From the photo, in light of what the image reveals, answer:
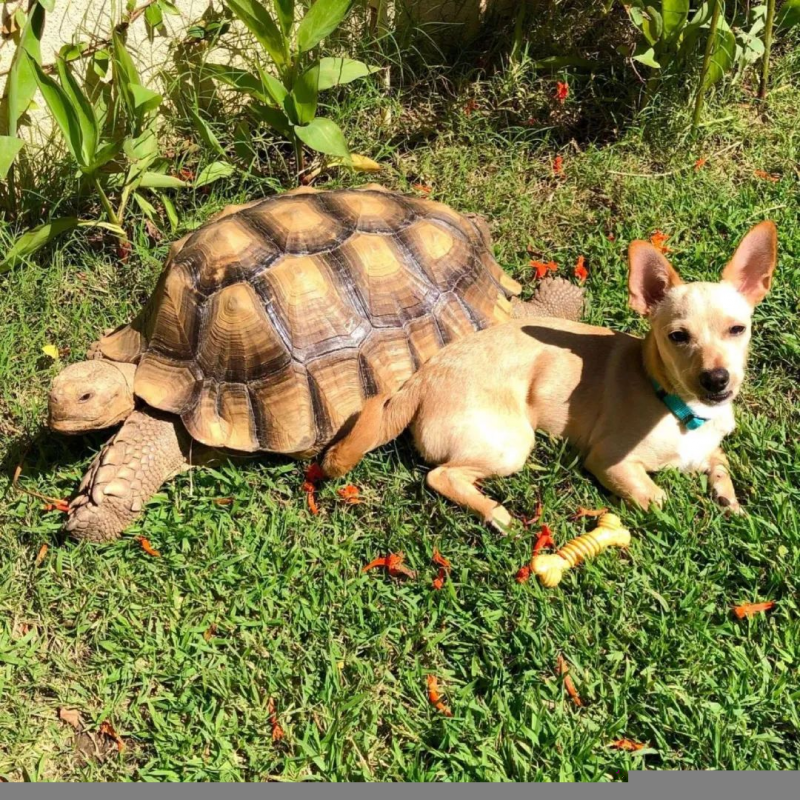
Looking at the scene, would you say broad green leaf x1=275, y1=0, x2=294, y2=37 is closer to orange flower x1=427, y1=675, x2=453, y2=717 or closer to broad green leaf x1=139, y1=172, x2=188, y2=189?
broad green leaf x1=139, y1=172, x2=188, y2=189

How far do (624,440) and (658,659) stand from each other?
0.93 meters

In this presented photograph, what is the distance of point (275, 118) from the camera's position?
15.9ft

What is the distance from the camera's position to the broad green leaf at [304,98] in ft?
14.7

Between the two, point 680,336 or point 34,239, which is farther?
point 34,239

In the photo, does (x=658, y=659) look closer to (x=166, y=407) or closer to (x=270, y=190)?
(x=166, y=407)

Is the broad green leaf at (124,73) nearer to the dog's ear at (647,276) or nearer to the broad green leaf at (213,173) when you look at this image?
the broad green leaf at (213,173)

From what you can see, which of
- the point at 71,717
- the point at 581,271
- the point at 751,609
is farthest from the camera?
the point at 581,271

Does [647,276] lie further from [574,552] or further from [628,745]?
[628,745]

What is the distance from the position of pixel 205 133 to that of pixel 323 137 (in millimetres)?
745

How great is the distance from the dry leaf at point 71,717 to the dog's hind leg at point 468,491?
5.87 feet

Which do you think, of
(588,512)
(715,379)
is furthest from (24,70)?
(715,379)

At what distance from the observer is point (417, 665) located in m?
3.43

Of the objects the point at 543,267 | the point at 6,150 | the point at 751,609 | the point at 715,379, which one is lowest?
the point at 751,609

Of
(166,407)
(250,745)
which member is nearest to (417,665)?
(250,745)
